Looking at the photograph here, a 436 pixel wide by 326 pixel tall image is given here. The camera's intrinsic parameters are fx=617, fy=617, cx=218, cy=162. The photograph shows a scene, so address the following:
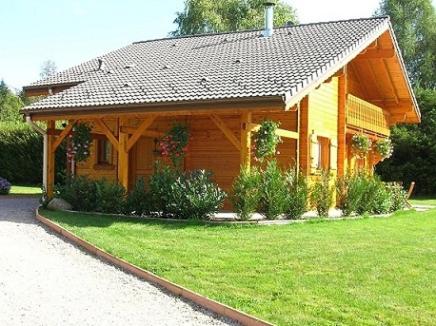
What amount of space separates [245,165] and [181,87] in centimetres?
257

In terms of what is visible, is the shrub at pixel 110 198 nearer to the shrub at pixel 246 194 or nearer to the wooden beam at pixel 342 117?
the shrub at pixel 246 194

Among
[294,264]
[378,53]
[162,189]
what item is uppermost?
[378,53]

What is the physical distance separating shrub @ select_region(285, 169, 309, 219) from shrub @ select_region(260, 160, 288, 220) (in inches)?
9.2

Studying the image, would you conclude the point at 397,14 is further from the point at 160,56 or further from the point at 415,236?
the point at 415,236

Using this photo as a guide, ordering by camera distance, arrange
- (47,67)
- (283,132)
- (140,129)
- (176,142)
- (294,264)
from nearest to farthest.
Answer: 1. (294,264)
2. (140,129)
3. (176,142)
4. (283,132)
5. (47,67)

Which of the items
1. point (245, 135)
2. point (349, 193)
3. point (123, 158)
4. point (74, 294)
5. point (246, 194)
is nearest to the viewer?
point (74, 294)

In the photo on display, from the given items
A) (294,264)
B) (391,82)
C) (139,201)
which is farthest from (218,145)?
(391,82)

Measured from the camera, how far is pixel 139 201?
13.0 meters

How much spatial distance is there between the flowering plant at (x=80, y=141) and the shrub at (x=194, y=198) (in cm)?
347

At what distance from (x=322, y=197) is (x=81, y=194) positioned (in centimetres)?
537

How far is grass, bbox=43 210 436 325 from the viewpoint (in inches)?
243

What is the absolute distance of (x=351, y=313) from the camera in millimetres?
5977

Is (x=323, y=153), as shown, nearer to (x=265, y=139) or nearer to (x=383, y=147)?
(x=383, y=147)

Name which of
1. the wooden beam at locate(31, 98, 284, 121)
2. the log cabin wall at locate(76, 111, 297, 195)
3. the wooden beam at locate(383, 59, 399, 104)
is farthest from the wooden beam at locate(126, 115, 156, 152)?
the wooden beam at locate(383, 59, 399, 104)
